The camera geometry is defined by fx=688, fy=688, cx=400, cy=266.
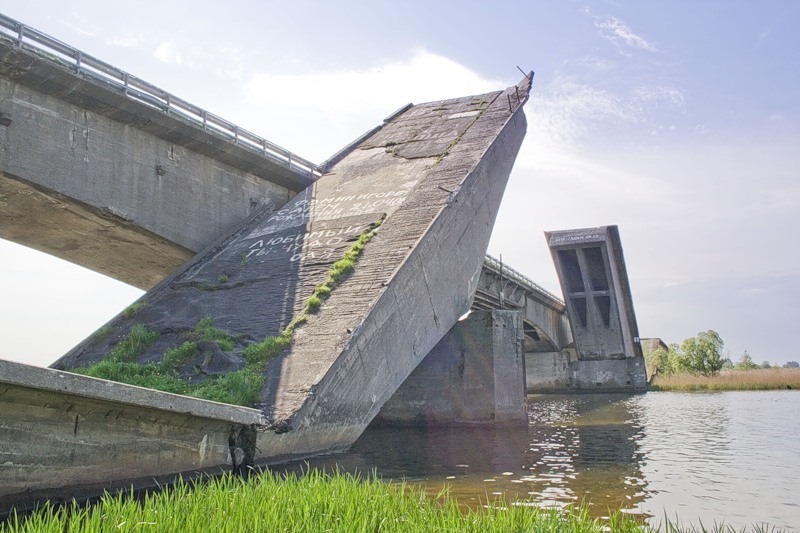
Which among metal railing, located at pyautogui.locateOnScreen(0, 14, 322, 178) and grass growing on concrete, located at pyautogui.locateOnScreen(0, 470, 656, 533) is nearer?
grass growing on concrete, located at pyautogui.locateOnScreen(0, 470, 656, 533)

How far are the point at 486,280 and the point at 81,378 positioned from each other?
22815mm

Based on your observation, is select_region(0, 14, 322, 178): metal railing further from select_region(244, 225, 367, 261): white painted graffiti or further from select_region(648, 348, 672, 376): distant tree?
select_region(648, 348, 672, 376): distant tree

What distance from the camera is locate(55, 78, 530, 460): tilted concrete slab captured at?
10742mm

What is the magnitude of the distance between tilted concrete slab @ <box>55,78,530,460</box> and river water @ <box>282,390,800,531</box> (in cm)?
101

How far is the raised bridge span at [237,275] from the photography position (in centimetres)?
761

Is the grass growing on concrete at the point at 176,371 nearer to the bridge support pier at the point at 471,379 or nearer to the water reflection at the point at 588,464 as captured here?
the water reflection at the point at 588,464

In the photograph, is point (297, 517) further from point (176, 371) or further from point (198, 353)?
point (198, 353)

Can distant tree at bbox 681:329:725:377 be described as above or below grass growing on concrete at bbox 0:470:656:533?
above

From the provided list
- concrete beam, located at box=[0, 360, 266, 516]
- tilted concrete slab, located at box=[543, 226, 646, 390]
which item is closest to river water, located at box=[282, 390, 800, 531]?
concrete beam, located at box=[0, 360, 266, 516]

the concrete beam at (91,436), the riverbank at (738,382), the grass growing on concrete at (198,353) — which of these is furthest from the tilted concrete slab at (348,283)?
the riverbank at (738,382)

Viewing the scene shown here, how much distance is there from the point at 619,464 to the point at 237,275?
9280 mm

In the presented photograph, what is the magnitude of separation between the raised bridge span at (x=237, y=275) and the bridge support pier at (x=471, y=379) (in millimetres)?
50

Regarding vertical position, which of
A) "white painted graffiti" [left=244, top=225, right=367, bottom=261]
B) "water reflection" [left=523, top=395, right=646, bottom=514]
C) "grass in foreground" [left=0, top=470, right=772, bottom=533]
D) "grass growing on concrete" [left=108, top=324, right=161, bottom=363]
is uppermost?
"white painted graffiti" [left=244, top=225, right=367, bottom=261]

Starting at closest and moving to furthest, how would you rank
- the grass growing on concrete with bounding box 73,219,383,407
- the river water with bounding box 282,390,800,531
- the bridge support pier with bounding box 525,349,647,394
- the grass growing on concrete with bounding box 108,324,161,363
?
the river water with bounding box 282,390,800,531
the grass growing on concrete with bounding box 73,219,383,407
the grass growing on concrete with bounding box 108,324,161,363
the bridge support pier with bounding box 525,349,647,394
